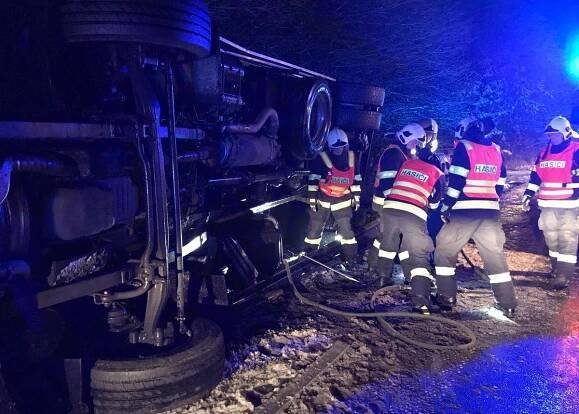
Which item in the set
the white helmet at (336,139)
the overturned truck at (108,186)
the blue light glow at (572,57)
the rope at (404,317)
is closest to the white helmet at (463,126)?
the white helmet at (336,139)

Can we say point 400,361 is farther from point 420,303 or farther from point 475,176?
point 475,176

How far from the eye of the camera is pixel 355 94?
6.13 metres

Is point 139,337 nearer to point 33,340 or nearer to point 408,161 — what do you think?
point 33,340

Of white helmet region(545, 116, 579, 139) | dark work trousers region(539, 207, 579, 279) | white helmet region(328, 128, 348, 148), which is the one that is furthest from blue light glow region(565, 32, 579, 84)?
white helmet region(328, 128, 348, 148)

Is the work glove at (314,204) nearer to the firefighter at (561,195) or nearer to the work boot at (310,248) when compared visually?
the work boot at (310,248)

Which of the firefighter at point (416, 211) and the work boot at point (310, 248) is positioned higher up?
the firefighter at point (416, 211)

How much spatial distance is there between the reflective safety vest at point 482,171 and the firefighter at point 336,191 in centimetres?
184

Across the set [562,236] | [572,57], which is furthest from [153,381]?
[572,57]

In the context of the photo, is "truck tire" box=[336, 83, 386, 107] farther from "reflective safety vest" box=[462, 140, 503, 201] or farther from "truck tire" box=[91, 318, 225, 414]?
"truck tire" box=[91, 318, 225, 414]

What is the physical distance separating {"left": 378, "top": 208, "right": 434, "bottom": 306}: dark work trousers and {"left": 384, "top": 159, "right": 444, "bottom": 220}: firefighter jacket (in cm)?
8

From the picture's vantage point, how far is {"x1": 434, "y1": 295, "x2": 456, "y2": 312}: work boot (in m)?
4.49

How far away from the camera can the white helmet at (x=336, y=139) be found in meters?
5.77

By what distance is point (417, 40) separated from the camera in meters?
11.9

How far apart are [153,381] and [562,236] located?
16.3 ft
